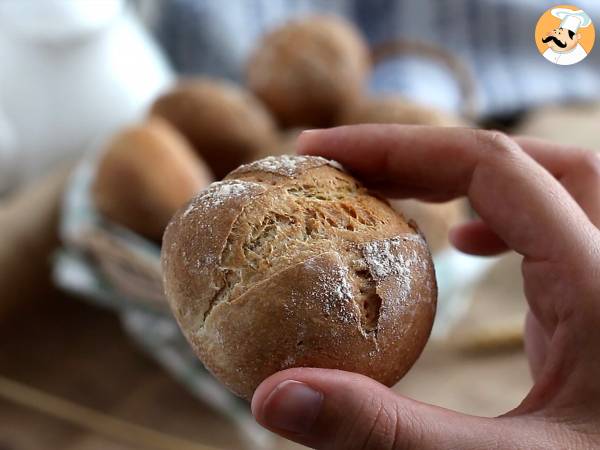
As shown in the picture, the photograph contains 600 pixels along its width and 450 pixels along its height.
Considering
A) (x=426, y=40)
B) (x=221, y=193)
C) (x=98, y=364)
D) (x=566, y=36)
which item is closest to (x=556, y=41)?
(x=566, y=36)

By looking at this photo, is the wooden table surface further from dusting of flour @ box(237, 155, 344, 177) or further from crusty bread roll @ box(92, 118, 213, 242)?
dusting of flour @ box(237, 155, 344, 177)

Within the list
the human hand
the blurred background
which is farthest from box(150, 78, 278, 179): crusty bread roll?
the human hand

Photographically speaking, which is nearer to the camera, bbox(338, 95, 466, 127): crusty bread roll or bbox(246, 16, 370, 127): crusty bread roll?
bbox(338, 95, 466, 127): crusty bread roll

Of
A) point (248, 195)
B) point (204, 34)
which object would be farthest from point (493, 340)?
point (204, 34)

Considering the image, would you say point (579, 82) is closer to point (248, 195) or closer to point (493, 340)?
point (493, 340)

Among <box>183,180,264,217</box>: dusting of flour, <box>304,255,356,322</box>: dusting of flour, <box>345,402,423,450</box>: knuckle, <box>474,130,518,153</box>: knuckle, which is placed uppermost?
<box>474,130,518,153</box>: knuckle

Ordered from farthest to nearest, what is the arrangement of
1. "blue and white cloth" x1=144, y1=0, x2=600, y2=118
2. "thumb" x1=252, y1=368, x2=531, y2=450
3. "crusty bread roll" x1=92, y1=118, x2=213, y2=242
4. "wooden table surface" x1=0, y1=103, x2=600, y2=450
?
"blue and white cloth" x1=144, y1=0, x2=600, y2=118 < "wooden table surface" x1=0, y1=103, x2=600, y2=450 < "crusty bread roll" x1=92, y1=118, x2=213, y2=242 < "thumb" x1=252, y1=368, x2=531, y2=450

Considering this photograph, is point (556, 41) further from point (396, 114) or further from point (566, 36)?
point (396, 114)
